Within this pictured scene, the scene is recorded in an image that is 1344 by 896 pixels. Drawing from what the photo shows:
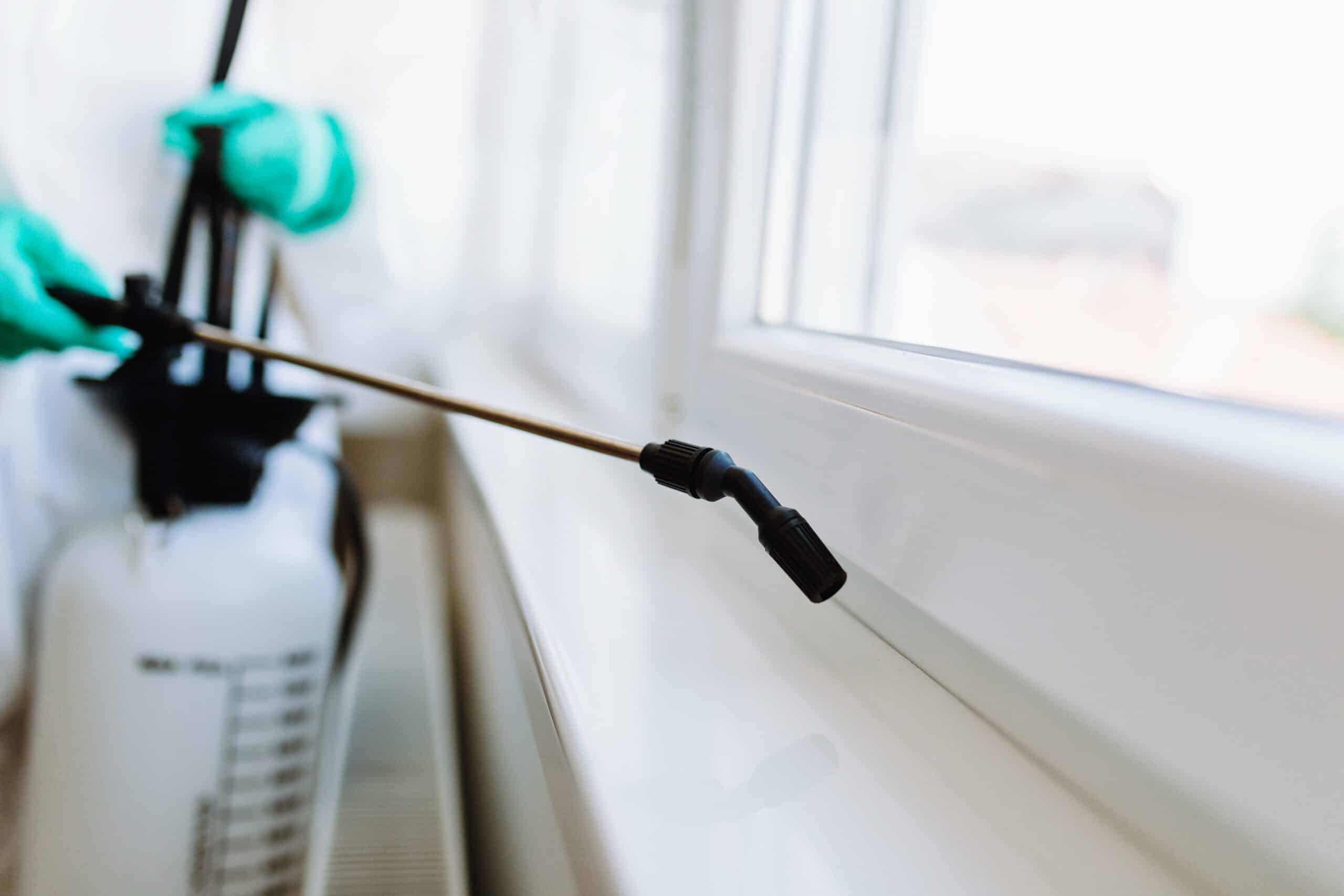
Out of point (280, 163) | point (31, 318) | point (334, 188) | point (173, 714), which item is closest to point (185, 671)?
point (173, 714)

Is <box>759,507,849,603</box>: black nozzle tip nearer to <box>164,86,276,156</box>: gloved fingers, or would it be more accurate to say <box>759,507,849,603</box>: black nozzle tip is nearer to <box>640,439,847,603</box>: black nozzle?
<box>640,439,847,603</box>: black nozzle

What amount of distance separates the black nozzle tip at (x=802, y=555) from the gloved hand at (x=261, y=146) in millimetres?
710

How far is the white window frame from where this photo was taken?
0.62 feet

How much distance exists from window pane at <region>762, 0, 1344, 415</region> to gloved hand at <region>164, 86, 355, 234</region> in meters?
0.50

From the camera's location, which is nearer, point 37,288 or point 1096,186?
point 1096,186

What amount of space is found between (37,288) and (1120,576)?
0.74 metres

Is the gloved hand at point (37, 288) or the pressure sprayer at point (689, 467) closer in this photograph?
the pressure sprayer at point (689, 467)

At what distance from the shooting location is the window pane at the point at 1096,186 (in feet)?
0.86

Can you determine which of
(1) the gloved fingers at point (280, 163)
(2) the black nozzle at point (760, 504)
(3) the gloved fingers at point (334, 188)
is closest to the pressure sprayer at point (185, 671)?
(1) the gloved fingers at point (280, 163)

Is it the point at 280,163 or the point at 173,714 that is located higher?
the point at 280,163

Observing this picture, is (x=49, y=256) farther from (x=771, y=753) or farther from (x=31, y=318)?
(x=771, y=753)

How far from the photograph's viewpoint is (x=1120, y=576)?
0.76 feet

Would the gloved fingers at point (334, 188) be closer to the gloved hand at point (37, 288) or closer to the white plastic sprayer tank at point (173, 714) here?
the gloved hand at point (37, 288)

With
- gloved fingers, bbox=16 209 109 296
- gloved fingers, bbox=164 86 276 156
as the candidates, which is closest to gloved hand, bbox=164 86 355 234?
gloved fingers, bbox=164 86 276 156
